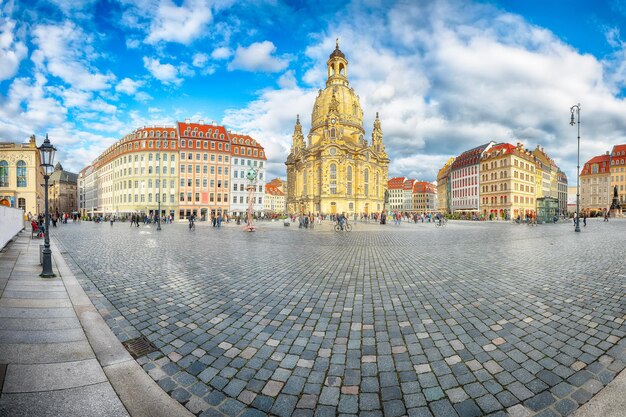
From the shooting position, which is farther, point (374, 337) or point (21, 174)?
point (21, 174)

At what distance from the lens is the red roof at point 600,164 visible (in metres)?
91.5

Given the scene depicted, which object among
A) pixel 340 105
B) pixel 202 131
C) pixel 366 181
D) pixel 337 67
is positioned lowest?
pixel 366 181

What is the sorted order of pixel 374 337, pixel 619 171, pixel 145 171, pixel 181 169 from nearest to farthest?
pixel 374 337, pixel 181 169, pixel 145 171, pixel 619 171

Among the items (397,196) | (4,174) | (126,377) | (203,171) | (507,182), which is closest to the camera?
(126,377)

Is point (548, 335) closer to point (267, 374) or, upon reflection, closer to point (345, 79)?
point (267, 374)

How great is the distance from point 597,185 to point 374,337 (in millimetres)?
125922

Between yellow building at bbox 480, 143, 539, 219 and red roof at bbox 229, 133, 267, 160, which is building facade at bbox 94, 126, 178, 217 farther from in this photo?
yellow building at bbox 480, 143, 539, 219

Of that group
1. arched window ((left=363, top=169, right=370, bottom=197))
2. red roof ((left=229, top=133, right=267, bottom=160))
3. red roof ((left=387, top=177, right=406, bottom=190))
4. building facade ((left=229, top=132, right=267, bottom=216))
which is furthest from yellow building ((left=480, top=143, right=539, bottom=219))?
red roof ((left=387, top=177, right=406, bottom=190))

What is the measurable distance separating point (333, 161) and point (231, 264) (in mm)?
69500

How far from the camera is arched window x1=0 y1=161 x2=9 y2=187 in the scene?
49938 millimetres

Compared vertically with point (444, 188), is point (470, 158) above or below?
above

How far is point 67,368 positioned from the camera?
3260mm

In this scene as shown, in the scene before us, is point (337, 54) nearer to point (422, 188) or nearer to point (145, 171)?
point (145, 171)

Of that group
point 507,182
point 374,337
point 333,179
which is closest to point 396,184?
point 507,182
